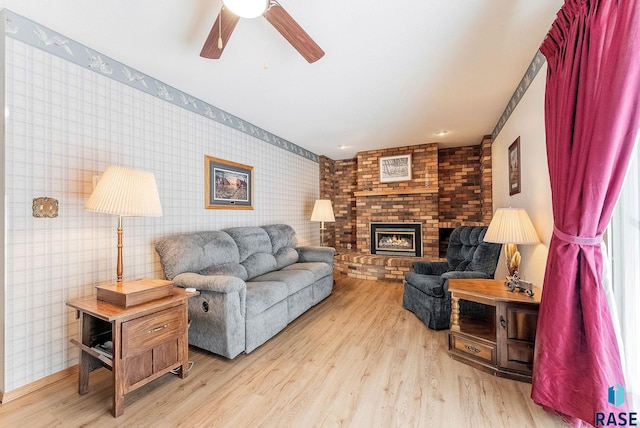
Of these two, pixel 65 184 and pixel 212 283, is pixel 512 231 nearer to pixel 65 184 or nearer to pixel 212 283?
pixel 212 283

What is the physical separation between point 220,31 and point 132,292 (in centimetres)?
167

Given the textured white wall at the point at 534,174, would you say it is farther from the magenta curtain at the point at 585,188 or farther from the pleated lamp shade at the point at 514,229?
the magenta curtain at the point at 585,188

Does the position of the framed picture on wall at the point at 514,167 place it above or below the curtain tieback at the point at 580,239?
above

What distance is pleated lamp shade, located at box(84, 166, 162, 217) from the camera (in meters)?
1.69

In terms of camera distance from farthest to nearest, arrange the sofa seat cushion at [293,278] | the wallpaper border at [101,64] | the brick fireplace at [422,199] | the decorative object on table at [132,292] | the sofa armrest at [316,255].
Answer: the brick fireplace at [422,199]
the sofa armrest at [316,255]
the sofa seat cushion at [293,278]
the wallpaper border at [101,64]
the decorative object on table at [132,292]

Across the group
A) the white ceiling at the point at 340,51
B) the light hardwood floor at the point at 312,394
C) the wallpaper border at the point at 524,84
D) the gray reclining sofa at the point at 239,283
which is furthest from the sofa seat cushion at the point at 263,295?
the wallpaper border at the point at 524,84

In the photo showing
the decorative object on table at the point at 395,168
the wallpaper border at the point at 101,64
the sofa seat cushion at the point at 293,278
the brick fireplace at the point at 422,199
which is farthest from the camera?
the decorative object on table at the point at 395,168

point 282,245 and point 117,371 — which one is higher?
point 282,245

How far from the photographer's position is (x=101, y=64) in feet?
7.09

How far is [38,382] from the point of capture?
1.81 meters

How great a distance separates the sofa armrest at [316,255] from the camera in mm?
3877

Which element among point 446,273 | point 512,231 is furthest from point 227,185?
point 512,231

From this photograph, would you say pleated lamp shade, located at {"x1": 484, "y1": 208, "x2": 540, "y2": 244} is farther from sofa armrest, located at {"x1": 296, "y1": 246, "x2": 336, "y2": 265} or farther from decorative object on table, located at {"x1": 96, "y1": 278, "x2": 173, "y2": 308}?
decorative object on table, located at {"x1": 96, "y1": 278, "x2": 173, "y2": 308}

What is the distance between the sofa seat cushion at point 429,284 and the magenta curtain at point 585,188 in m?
1.09
